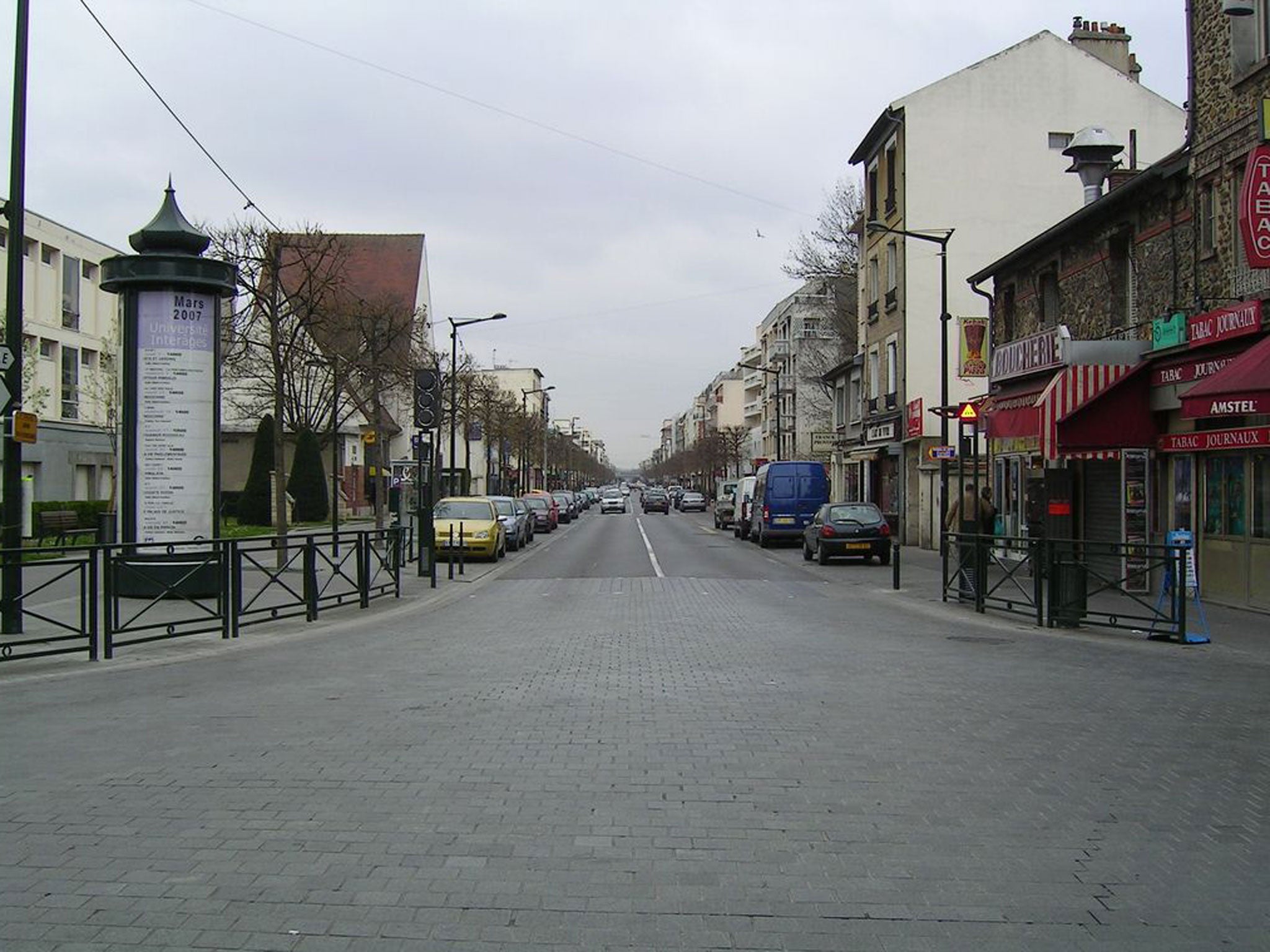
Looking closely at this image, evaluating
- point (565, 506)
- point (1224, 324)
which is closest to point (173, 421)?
point (1224, 324)

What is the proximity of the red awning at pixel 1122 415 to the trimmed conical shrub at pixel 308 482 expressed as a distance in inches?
1448

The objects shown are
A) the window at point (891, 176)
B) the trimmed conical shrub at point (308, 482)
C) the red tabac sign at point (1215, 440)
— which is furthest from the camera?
the trimmed conical shrub at point (308, 482)

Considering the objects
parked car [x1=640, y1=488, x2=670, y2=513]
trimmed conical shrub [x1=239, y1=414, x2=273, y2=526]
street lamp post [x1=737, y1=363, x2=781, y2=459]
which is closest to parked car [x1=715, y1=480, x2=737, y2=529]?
street lamp post [x1=737, y1=363, x2=781, y2=459]

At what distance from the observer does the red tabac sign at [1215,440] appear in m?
14.7

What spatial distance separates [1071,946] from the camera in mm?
4137

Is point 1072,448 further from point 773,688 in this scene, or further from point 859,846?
point 859,846

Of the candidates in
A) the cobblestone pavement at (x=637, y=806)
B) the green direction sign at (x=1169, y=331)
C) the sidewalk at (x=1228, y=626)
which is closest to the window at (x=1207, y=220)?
the green direction sign at (x=1169, y=331)

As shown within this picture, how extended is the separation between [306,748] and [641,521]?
181 ft

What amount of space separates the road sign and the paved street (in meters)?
3.00

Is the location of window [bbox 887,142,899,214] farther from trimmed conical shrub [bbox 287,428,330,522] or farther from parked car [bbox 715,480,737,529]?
trimmed conical shrub [bbox 287,428,330,522]

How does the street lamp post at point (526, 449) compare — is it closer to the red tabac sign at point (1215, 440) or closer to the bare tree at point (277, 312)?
the bare tree at point (277, 312)

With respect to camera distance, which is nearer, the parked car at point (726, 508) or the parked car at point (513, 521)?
the parked car at point (513, 521)

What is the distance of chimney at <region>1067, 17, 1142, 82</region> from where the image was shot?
3697 centimetres

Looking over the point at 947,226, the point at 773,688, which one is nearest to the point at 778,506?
the point at 947,226
